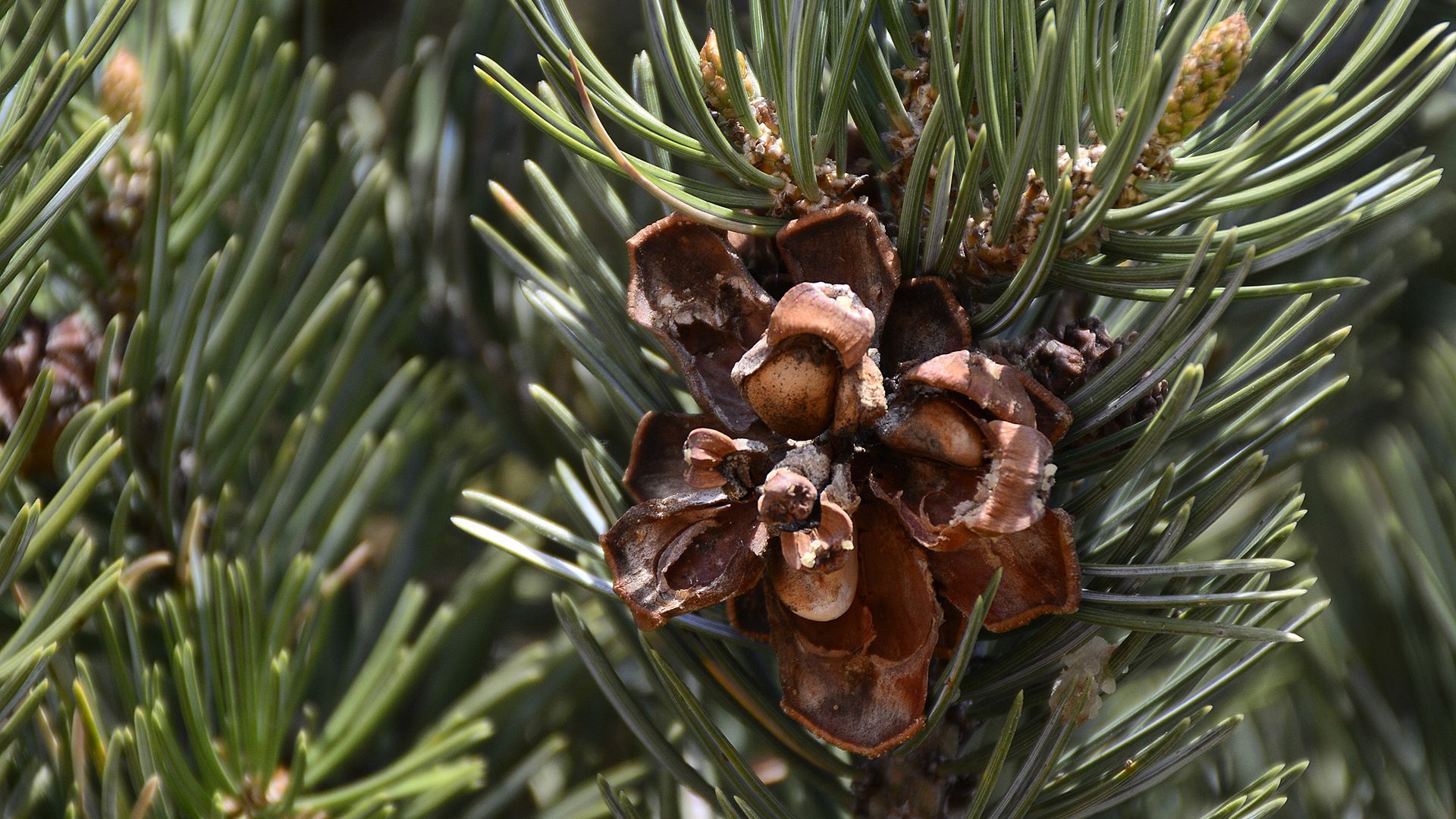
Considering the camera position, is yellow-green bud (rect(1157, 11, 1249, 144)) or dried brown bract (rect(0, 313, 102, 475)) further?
dried brown bract (rect(0, 313, 102, 475))

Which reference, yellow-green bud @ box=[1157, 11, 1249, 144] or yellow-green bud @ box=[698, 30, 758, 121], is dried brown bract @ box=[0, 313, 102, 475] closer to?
yellow-green bud @ box=[698, 30, 758, 121]

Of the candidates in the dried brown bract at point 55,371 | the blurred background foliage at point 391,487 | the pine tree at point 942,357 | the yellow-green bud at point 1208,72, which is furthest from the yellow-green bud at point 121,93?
the yellow-green bud at point 1208,72

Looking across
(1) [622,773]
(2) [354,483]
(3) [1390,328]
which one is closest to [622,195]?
(2) [354,483]

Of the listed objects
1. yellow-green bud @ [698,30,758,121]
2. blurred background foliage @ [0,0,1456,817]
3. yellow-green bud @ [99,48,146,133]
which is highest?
yellow-green bud @ [99,48,146,133]

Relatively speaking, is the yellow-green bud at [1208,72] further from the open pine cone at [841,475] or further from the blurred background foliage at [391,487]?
the blurred background foliage at [391,487]

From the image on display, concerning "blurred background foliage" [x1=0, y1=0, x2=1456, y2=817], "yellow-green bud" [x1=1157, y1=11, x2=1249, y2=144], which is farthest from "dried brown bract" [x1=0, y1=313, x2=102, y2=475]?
"yellow-green bud" [x1=1157, y1=11, x2=1249, y2=144]

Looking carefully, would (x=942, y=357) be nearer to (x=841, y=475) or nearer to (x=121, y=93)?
(x=841, y=475)

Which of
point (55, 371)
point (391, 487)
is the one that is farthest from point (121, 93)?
point (391, 487)
